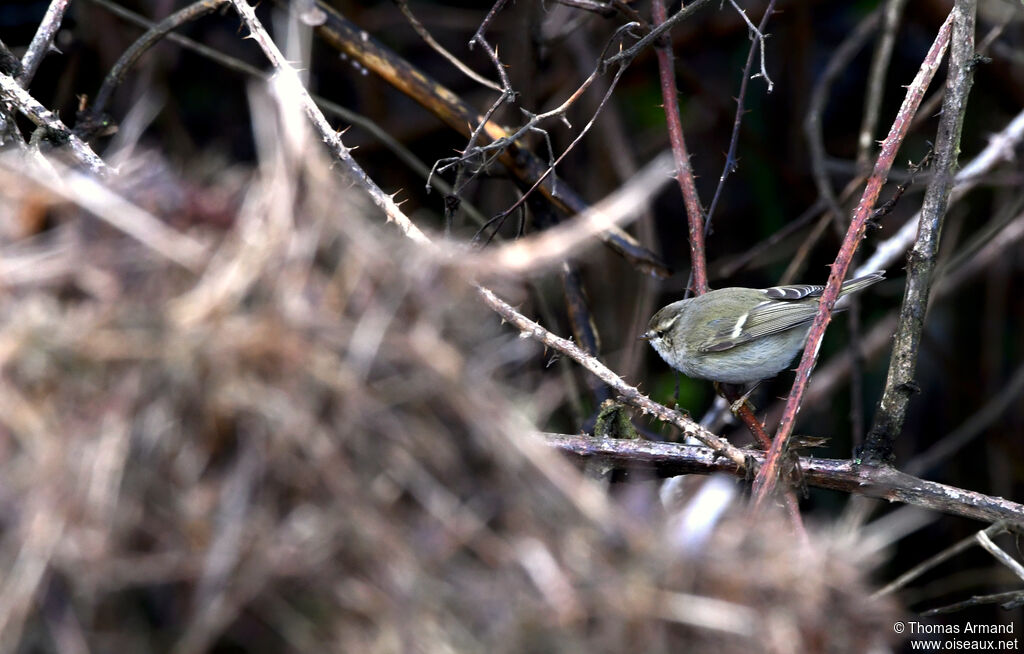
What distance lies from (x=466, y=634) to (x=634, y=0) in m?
2.63

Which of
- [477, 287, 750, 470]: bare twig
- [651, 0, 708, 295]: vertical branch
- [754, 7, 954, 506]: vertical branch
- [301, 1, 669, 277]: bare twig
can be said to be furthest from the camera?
[301, 1, 669, 277]: bare twig

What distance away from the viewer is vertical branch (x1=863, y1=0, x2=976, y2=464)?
98.7 inches

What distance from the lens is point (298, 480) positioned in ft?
4.17

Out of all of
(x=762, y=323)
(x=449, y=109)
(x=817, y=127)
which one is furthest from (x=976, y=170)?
(x=449, y=109)

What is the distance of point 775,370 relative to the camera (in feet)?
13.8

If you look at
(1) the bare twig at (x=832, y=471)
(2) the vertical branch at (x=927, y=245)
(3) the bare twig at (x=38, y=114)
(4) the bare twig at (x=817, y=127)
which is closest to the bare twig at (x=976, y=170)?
(4) the bare twig at (x=817, y=127)

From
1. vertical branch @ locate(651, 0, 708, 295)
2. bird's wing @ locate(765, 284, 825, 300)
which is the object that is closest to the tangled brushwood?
vertical branch @ locate(651, 0, 708, 295)

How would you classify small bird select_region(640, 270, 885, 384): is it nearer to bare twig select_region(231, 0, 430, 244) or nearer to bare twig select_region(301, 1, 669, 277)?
bare twig select_region(301, 1, 669, 277)

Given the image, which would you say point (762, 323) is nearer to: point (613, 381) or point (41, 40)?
point (613, 381)

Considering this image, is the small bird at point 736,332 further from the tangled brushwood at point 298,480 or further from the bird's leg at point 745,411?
the tangled brushwood at point 298,480

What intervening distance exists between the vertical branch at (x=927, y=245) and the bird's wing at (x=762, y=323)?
1.44 meters

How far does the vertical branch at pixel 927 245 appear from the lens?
251 centimetres

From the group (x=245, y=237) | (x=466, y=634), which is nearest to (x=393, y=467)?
(x=466, y=634)

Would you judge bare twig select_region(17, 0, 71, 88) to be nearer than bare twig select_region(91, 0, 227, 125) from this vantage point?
Yes
